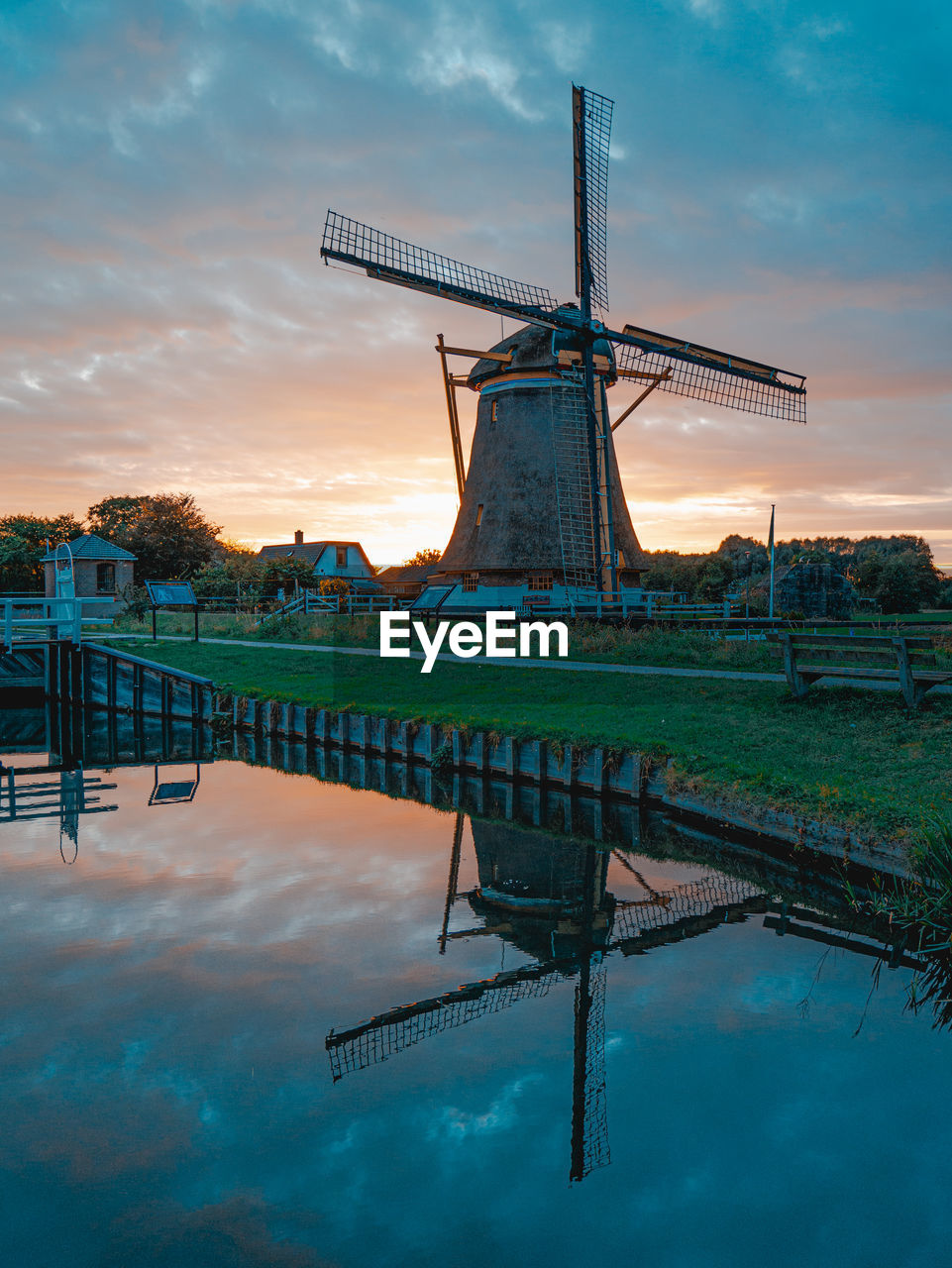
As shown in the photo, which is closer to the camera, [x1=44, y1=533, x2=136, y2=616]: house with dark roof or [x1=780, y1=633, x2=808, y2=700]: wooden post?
[x1=780, y1=633, x2=808, y2=700]: wooden post

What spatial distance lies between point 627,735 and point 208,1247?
9.43 m

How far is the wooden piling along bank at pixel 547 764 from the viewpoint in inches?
364

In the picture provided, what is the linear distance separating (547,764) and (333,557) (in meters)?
58.7

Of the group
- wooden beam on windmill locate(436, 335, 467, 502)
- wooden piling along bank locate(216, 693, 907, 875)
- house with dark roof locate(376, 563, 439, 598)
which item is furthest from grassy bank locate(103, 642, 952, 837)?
house with dark roof locate(376, 563, 439, 598)

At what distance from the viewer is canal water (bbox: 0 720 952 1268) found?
468 cm

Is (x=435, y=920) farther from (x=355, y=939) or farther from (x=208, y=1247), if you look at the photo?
(x=208, y=1247)

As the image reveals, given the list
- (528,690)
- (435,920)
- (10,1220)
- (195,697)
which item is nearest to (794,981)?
(435,920)

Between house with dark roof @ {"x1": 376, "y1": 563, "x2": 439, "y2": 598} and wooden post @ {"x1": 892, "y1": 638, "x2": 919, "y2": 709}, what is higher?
house with dark roof @ {"x1": 376, "y1": 563, "x2": 439, "y2": 598}

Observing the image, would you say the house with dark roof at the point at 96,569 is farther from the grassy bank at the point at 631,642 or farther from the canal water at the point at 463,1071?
the canal water at the point at 463,1071

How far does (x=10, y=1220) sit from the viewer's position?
4699 millimetres

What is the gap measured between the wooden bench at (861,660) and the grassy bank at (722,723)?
341mm

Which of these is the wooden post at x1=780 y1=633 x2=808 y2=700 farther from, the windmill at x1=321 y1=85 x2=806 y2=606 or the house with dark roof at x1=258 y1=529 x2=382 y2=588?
the house with dark roof at x1=258 y1=529 x2=382 y2=588

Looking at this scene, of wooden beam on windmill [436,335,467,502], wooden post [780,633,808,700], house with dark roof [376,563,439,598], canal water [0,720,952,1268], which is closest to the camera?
canal water [0,720,952,1268]

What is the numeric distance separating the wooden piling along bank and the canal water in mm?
522
